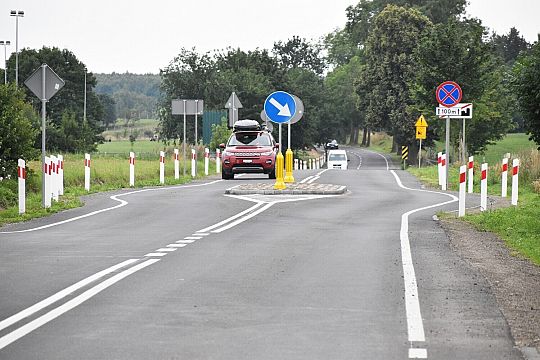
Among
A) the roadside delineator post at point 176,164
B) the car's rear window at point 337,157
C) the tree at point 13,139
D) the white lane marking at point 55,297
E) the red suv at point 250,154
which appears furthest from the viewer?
the car's rear window at point 337,157

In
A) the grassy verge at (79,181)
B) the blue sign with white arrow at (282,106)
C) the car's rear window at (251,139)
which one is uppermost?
the blue sign with white arrow at (282,106)

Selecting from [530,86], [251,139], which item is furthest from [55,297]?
[251,139]

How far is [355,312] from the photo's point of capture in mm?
9367

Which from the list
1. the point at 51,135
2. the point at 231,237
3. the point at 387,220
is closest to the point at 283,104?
the point at 387,220

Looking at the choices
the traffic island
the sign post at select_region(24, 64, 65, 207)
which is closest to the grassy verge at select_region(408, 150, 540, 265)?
the traffic island

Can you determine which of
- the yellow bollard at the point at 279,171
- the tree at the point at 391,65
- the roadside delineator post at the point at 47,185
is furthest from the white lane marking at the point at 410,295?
the tree at the point at 391,65

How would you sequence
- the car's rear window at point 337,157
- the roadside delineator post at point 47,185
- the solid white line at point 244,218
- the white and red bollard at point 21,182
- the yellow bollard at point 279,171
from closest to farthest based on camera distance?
the solid white line at point 244,218
the white and red bollard at point 21,182
the roadside delineator post at point 47,185
the yellow bollard at point 279,171
the car's rear window at point 337,157

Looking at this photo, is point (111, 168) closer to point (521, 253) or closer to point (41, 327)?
point (521, 253)

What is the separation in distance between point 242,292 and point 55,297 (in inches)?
69.0

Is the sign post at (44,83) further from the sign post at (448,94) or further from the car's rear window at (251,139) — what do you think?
the car's rear window at (251,139)

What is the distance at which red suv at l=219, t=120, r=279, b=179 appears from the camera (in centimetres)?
3812

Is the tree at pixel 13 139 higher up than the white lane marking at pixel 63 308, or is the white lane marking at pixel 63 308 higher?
the tree at pixel 13 139

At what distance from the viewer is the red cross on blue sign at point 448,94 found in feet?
90.9

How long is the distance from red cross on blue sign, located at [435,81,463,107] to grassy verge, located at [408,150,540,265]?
2993mm
